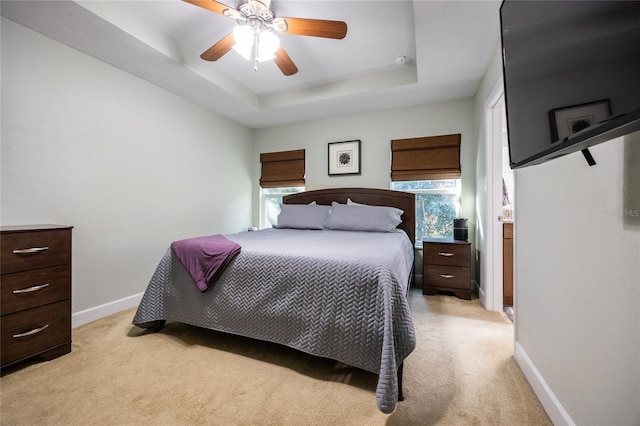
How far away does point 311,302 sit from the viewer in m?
1.52

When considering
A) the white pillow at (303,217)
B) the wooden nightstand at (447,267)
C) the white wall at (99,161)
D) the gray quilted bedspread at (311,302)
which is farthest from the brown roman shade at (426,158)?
the white wall at (99,161)

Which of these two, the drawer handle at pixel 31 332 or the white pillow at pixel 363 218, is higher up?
the white pillow at pixel 363 218

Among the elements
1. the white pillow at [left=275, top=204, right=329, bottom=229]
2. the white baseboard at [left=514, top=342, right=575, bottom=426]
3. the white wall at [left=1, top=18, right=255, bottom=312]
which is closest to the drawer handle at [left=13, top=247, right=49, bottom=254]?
the white wall at [left=1, top=18, right=255, bottom=312]

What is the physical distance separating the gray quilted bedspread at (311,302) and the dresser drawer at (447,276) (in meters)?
1.14

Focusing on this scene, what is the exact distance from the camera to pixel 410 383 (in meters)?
1.46

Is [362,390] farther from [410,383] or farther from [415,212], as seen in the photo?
[415,212]

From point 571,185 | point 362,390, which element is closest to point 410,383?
point 362,390

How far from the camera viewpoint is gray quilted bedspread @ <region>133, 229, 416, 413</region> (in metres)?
1.31

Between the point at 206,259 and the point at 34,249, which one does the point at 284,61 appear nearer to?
the point at 206,259

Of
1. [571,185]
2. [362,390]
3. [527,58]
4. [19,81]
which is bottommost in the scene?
[362,390]

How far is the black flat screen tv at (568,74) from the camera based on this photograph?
0.58 meters

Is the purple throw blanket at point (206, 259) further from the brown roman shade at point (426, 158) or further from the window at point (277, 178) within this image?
the brown roman shade at point (426, 158)

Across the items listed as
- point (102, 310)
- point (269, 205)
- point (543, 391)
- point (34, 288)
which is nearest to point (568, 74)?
point (543, 391)

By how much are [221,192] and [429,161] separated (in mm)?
2865
